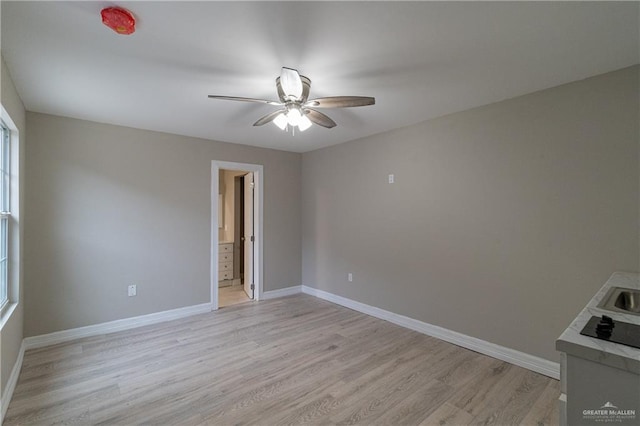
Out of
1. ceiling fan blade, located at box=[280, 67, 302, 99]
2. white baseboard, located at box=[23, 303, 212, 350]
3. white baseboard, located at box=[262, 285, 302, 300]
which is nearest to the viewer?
ceiling fan blade, located at box=[280, 67, 302, 99]

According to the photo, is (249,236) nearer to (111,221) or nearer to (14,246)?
(111,221)

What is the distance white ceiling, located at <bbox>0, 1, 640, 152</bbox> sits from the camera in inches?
59.6

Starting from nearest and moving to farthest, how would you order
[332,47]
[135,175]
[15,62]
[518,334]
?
1. [332,47]
2. [15,62]
3. [518,334]
4. [135,175]

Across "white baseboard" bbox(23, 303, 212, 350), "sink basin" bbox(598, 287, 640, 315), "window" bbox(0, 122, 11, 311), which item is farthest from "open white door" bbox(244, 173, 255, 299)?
"sink basin" bbox(598, 287, 640, 315)

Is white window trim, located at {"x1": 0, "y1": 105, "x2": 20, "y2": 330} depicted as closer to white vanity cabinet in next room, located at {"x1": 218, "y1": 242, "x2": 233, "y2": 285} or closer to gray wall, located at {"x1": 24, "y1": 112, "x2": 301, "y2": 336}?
gray wall, located at {"x1": 24, "y1": 112, "x2": 301, "y2": 336}

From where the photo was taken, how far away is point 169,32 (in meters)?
1.67

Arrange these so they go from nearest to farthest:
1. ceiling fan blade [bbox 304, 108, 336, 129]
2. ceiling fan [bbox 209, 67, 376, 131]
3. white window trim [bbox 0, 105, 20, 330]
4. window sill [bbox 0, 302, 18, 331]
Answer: ceiling fan [bbox 209, 67, 376, 131] < window sill [bbox 0, 302, 18, 331] < ceiling fan blade [bbox 304, 108, 336, 129] < white window trim [bbox 0, 105, 20, 330]

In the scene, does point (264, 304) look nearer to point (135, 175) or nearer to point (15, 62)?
point (135, 175)

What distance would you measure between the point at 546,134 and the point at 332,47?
202cm

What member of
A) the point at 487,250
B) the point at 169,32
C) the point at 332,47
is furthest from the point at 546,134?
the point at 169,32

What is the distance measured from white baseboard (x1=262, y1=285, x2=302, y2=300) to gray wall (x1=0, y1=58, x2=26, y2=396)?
2.80m

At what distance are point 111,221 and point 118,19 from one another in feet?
8.69

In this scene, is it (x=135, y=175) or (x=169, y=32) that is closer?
(x=169, y=32)

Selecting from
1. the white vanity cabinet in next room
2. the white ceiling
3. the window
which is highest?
the white ceiling
